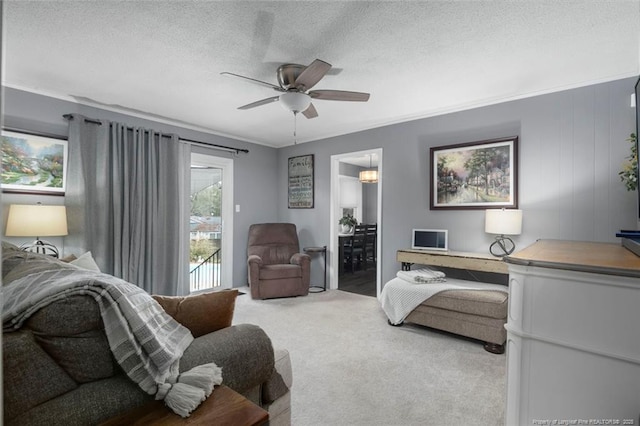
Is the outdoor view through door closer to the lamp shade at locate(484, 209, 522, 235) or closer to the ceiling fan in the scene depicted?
the ceiling fan

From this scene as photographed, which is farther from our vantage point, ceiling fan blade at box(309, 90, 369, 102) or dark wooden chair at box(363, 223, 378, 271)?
dark wooden chair at box(363, 223, 378, 271)

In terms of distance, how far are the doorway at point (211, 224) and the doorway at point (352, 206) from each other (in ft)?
5.25

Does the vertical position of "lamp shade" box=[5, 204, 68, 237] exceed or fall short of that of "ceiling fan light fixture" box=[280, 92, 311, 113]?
it falls short

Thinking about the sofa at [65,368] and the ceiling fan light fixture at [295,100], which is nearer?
the sofa at [65,368]

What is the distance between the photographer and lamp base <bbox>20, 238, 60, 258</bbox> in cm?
287

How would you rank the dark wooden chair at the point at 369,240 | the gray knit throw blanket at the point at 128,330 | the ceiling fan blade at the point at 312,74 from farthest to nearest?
the dark wooden chair at the point at 369,240 < the ceiling fan blade at the point at 312,74 < the gray knit throw blanket at the point at 128,330

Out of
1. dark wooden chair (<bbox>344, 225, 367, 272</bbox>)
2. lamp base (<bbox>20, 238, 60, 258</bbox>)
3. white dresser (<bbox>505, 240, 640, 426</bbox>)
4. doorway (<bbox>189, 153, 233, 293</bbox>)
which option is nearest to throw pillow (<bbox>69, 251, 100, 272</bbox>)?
lamp base (<bbox>20, 238, 60, 258</bbox>)

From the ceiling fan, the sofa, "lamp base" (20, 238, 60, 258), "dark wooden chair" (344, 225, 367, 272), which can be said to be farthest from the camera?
"dark wooden chair" (344, 225, 367, 272)

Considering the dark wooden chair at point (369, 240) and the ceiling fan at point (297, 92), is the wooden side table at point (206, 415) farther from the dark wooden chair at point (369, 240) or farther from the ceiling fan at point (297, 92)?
the dark wooden chair at point (369, 240)

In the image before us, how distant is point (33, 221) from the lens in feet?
8.75

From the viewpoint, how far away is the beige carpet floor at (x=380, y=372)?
1.85 metres

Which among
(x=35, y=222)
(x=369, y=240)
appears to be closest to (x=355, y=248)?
(x=369, y=240)

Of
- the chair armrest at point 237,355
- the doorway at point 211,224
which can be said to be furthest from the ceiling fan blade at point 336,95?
the doorway at point 211,224

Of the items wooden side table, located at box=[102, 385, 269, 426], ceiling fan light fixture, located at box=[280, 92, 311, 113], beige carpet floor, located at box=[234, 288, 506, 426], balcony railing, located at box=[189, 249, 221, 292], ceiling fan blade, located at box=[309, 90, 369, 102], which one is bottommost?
beige carpet floor, located at box=[234, 288, 506, 426]
